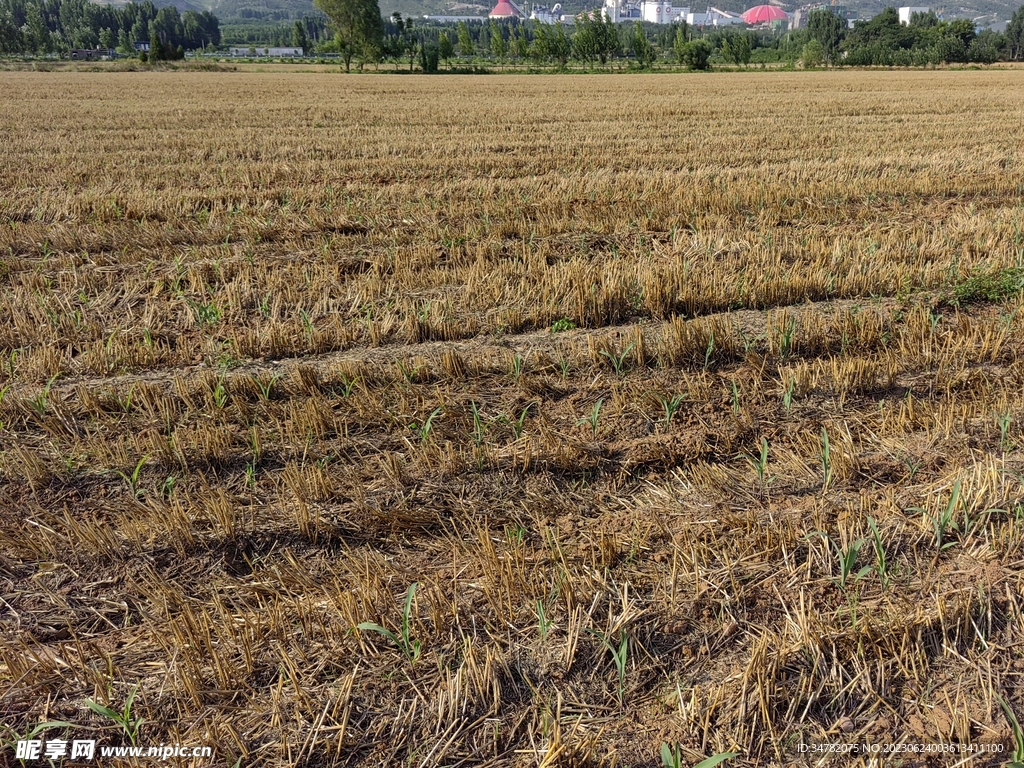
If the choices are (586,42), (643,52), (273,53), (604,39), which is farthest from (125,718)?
(273,53)

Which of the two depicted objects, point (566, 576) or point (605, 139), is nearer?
point (566, 576)

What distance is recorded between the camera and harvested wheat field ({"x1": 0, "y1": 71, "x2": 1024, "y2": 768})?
2.30 meters

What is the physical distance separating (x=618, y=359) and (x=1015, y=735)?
315cm

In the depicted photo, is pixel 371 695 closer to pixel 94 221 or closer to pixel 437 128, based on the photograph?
pixel 94 221

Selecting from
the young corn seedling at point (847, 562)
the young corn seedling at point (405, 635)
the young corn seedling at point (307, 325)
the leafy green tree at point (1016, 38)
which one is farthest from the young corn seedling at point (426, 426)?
the leafy green tree at point (1016, 38)

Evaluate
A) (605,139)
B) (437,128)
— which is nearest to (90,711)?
(605,139)

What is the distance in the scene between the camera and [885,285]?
6340 millimetres

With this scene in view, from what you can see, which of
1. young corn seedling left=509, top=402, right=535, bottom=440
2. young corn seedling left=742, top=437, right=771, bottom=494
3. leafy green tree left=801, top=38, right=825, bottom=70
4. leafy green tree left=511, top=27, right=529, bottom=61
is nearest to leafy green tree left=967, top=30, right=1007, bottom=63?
leafy green tree left=801, top=38, right=825, bottom=70

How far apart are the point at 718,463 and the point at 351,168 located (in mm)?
10162

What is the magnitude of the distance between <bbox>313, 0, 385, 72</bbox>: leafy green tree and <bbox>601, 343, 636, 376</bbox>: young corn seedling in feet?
214

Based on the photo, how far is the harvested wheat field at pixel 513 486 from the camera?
230 centimetres

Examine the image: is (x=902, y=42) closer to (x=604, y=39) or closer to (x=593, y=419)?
(x=604, y=39)

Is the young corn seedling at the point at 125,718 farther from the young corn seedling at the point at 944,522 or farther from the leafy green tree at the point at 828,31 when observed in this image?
the leafy green tree at the point at 828,31

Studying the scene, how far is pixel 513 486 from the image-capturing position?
3566 millimetres
